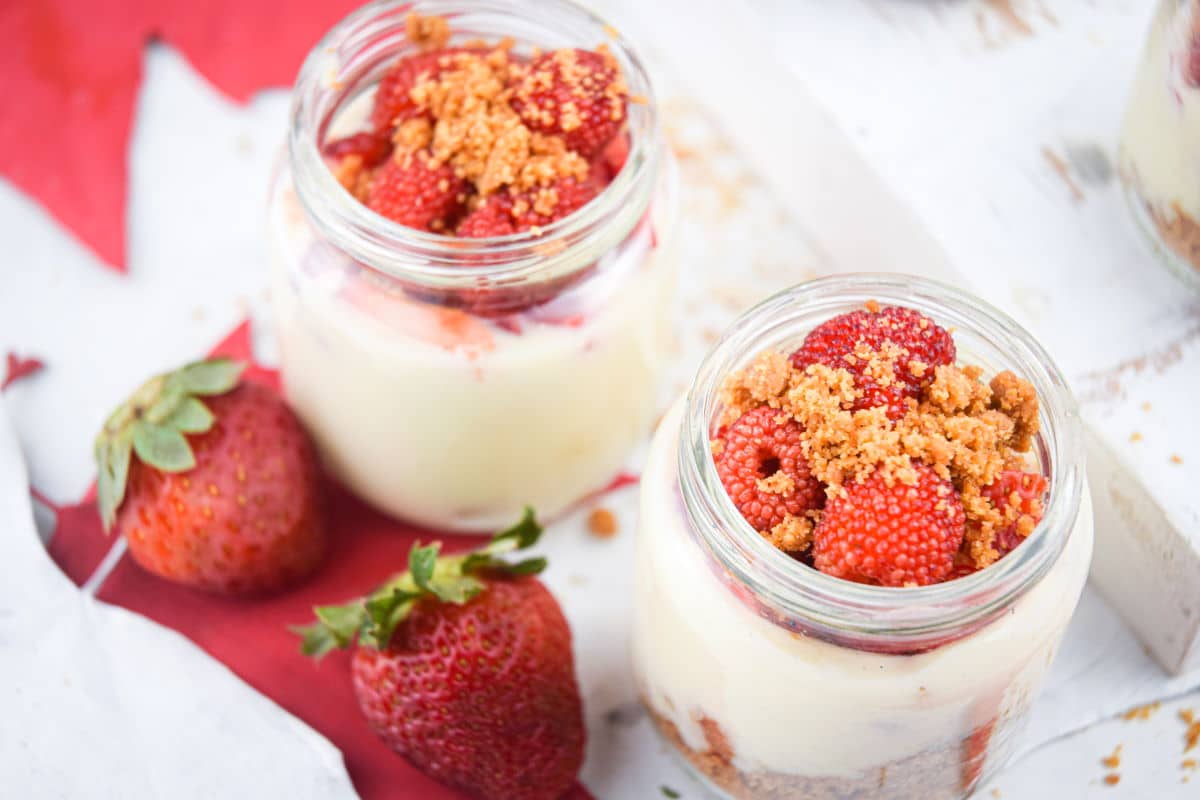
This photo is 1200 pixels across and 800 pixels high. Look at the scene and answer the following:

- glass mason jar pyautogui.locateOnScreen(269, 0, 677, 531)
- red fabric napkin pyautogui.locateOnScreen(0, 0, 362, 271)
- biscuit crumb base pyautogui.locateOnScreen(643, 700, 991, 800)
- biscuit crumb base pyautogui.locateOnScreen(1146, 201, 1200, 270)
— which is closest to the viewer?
biscuit crumb base pyautogui.locateOnScreen(643, 700, 991, 800)

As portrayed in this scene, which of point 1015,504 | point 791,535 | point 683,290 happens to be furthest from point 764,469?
point 683,290

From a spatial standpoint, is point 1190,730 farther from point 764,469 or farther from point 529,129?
point 529,129

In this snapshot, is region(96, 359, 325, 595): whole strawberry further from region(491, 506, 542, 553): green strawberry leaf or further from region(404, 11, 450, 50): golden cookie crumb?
region(404, 11, 450, 50): golden cookie crumb

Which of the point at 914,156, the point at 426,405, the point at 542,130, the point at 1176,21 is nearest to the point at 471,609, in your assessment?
the point at 426,405

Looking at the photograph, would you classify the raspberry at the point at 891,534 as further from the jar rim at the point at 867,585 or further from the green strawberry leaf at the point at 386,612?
the green strawberry leaf at the point at 386,612

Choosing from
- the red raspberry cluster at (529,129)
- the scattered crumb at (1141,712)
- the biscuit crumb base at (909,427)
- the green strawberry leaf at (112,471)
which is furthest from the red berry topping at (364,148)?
the scattered crumb at (1141,712)

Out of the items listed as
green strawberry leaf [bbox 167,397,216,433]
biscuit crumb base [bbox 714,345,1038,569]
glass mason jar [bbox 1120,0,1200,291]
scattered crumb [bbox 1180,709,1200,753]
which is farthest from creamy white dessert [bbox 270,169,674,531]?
scattered crumb [bbox 1180,709,1200,753]
